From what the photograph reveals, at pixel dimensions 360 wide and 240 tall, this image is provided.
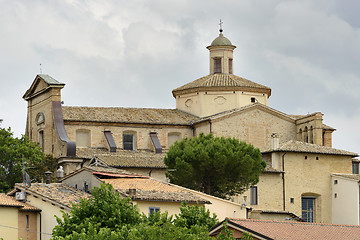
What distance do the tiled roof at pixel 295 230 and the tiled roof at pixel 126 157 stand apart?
2870 centimetres

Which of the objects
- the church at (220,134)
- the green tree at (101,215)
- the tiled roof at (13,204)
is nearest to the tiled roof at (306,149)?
the church at (220,134)

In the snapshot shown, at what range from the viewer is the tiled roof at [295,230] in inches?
1591

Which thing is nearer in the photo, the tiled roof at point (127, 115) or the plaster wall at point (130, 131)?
the plaster wall at point (130, 131)

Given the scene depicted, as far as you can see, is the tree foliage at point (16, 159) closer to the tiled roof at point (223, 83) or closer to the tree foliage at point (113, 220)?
the tiled roof at point (223, 83)

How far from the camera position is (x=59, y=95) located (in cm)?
7762

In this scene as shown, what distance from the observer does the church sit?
239 ft

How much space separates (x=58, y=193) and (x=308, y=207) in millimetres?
24900

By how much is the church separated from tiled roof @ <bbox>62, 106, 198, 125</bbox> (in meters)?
0.07

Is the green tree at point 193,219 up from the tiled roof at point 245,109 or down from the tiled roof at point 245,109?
down

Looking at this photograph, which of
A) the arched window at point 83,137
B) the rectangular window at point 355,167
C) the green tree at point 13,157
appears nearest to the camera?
the green tree at point 13,157

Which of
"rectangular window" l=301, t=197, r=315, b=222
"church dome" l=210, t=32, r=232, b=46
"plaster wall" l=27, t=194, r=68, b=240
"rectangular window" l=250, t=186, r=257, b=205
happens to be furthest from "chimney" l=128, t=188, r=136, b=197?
"church dome" l=210, t=32, r=232, b=46

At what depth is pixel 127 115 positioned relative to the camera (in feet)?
262

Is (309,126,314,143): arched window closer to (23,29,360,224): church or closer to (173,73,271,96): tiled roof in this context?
(23,29,360,224): church

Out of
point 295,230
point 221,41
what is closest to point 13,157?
point 221,41
